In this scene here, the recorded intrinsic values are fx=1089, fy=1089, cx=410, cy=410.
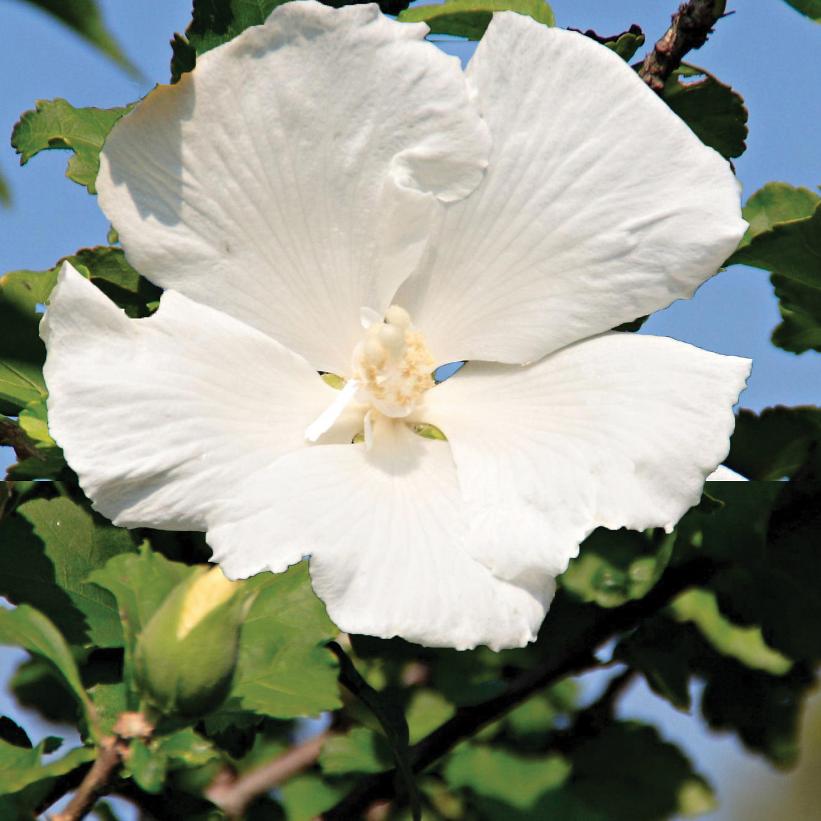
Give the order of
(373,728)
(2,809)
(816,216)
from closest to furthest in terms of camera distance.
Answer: (2,809), (816,216), (373,728)

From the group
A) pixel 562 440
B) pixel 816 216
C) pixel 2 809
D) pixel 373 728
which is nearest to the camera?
pixel 2 809

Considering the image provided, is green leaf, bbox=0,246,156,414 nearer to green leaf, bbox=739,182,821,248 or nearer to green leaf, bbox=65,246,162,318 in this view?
green leaf, bbox=65,246,162,318

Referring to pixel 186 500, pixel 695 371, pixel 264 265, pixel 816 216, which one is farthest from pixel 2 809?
pixel 816 216

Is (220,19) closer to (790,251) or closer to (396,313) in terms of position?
(396,313)

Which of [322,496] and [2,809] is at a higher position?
[322,496]

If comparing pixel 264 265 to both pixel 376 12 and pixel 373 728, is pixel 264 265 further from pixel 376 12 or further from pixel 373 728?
pixel 373 728

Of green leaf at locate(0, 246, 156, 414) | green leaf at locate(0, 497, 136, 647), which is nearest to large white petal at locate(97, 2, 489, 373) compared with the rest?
green leaf at locate(0, 246, 156, 414)
